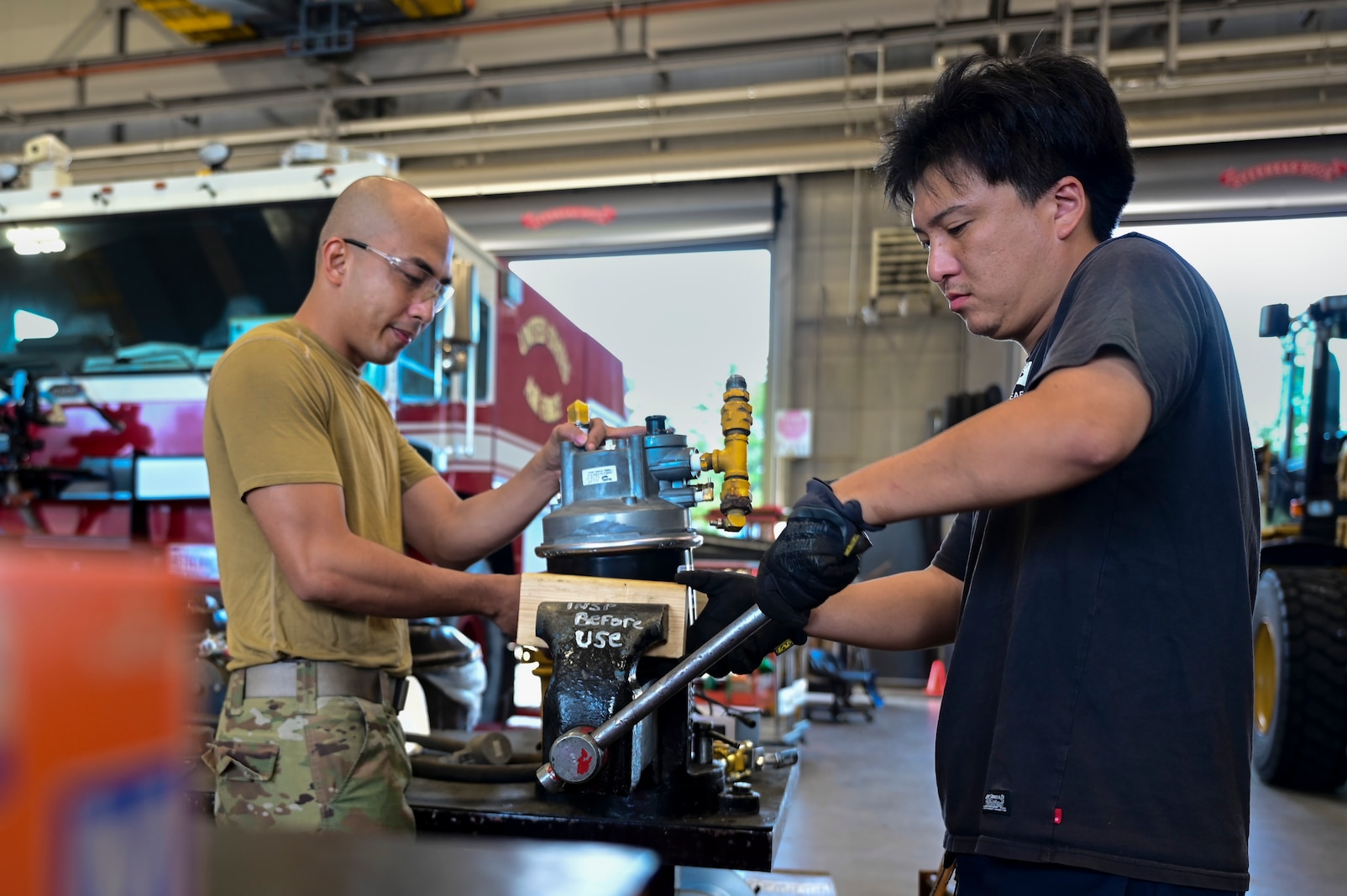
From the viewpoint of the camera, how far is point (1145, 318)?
104 cm

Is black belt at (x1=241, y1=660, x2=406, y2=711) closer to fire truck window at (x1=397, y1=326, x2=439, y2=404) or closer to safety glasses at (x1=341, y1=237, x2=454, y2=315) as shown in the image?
safety glasses at (x1=341, y1=237, x2=454, y2=315)

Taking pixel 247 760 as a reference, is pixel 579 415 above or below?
above

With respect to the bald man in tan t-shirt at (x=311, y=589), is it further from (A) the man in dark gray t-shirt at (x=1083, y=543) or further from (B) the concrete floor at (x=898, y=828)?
(B) the concrete floor at (x=898, y=828)

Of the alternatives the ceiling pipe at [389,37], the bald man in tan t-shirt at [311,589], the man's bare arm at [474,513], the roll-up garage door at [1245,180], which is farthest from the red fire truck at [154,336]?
the roll-up garage door at [1245,180]

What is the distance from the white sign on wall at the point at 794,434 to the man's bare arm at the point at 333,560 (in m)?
7.71

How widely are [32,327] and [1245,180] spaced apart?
8035 millimetres

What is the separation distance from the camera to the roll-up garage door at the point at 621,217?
9234 mm

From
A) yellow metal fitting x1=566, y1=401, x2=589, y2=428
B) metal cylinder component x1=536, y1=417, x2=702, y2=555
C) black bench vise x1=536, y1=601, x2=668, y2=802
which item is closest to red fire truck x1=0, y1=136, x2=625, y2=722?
yellow metal fitting x1=566, y1=401, x2=589, y2=428

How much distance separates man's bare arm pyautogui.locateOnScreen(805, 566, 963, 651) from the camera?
60.1 inches

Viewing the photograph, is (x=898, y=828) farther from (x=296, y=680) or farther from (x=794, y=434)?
(x=794, y=434)

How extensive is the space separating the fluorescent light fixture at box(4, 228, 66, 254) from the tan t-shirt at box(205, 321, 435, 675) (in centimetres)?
326

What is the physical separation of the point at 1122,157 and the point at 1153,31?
8.02m

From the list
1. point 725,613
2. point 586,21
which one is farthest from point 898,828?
point 586,21

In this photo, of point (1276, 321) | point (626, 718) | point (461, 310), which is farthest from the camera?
point (1276, 321)
